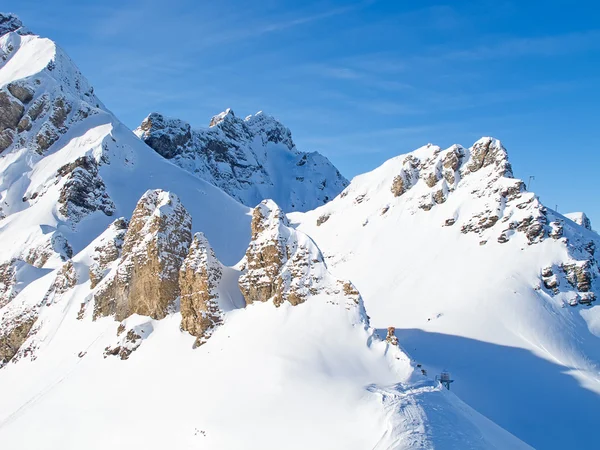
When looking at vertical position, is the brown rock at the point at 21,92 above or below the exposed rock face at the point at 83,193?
above

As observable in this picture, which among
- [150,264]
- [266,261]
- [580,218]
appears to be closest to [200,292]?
[266,261]

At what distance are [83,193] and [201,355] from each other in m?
49.3

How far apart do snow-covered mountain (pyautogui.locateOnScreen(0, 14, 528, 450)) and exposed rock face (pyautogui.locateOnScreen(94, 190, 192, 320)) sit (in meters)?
0.11

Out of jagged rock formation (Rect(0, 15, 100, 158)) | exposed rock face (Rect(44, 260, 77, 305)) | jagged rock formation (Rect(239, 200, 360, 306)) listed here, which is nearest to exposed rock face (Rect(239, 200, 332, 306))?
jagged rock formation (Rect(239, 200, 360, 306))

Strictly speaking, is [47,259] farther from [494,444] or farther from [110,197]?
[494,444]

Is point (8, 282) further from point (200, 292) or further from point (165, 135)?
point (165, 135)

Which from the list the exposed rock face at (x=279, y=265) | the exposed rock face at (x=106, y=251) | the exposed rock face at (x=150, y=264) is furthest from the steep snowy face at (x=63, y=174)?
the exposed rock face at (x=279, y=265)

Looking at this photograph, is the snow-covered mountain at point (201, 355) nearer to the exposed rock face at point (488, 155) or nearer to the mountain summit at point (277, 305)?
the mountain summit at point (277, 305)

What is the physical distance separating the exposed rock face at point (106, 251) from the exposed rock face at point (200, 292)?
12418 millimetres

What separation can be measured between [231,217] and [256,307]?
42095mm

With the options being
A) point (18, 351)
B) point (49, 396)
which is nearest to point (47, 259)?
point (18, 351)

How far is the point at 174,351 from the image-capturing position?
111ft

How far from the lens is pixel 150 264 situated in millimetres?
38812

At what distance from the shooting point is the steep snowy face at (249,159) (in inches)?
5187
